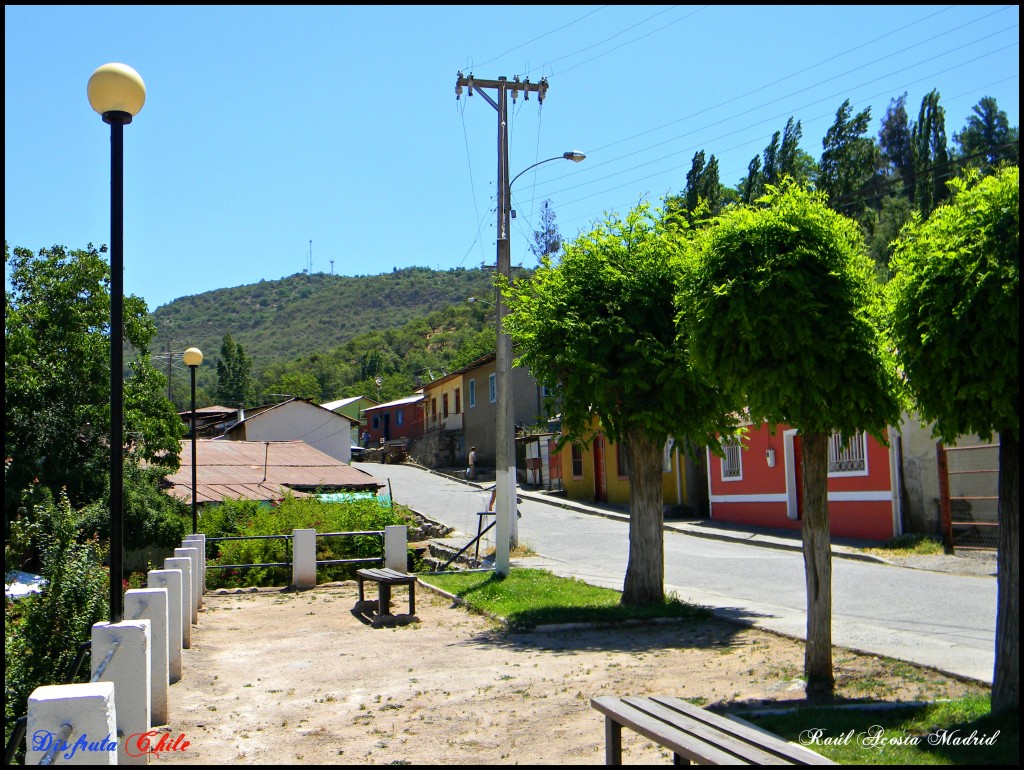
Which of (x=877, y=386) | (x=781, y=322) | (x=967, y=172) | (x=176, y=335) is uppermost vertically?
(x=176, y=335)

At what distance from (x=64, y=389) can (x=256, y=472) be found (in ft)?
24.8

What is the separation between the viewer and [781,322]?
22.9 feet

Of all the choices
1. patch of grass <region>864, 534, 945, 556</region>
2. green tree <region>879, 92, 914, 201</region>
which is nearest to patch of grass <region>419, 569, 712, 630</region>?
patch of grass <region>864, 534, 945, 556</region>

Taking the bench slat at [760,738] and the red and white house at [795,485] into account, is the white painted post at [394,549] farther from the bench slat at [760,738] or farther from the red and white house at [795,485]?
the bench slat at [760,738]

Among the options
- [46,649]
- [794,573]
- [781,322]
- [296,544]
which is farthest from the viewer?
[296,544]

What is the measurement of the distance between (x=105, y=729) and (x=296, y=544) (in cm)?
1265

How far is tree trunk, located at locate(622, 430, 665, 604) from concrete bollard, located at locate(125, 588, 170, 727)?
603 cm

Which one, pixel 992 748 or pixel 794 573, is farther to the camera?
pixel 794 573

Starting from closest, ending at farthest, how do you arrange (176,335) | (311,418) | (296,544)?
(296,544) → (311,418) → (176,335)

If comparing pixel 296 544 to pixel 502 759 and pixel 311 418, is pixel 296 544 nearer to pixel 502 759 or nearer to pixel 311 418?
pixel 502 759

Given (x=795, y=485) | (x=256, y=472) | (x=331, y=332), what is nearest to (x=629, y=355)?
(x=795, y=485)

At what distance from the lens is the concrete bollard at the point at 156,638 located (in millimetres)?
7152

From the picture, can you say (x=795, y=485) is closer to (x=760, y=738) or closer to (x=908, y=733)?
(x=908, y=733)

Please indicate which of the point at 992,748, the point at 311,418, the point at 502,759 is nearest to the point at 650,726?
the point at 502,759
